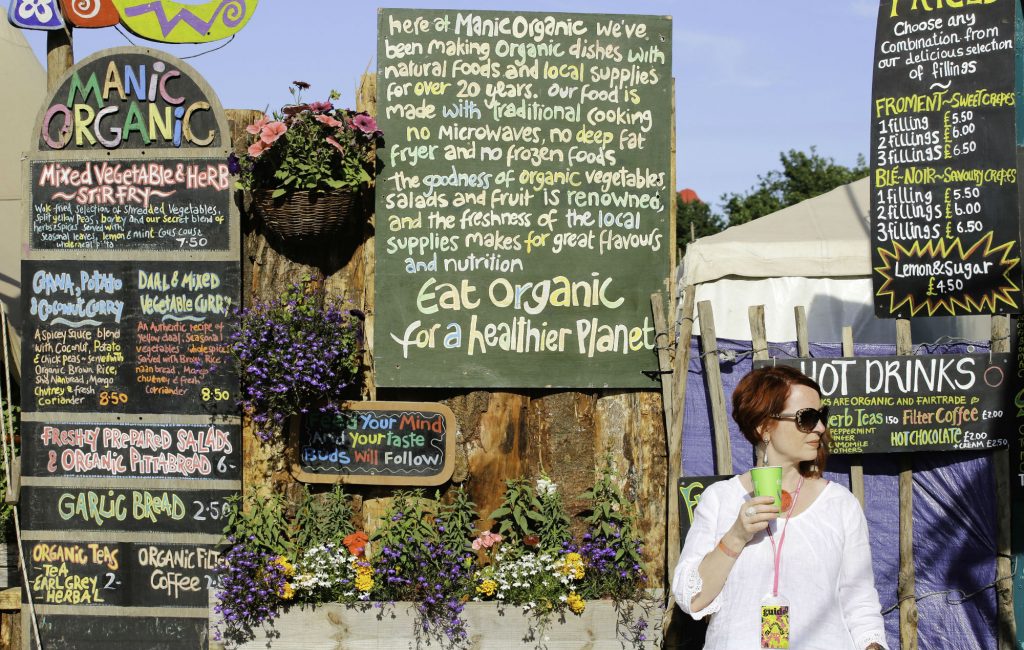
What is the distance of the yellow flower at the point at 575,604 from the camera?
5.98 metres

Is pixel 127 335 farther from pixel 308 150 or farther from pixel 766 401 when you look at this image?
pixel 766 401

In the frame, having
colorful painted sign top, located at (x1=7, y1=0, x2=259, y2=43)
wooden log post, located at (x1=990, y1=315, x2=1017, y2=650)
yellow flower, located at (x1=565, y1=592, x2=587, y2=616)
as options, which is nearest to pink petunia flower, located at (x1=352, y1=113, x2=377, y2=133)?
colorful painted sign top, located at (x1=7, y1=0, x2=259, y2=43)

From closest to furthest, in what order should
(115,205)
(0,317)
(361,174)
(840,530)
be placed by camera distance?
1. (840,530)
2. (361,174)
3. (115,205)
4. (0,317)

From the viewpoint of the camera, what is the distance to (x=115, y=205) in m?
6.55

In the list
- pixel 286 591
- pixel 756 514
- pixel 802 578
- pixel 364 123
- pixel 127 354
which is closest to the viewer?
pixel 756 514

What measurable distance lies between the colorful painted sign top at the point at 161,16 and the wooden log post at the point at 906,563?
4410 millimetres

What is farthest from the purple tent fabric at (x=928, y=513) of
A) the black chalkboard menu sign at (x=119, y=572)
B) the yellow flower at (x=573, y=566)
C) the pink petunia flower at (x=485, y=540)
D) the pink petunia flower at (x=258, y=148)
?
the black chalkboard menu sign at (x=119, y=572)

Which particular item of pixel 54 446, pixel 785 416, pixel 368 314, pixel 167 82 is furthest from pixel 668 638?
pixel 167 82

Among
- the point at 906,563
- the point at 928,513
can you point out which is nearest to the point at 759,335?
the point at 928,513

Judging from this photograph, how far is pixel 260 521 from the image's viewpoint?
632cm

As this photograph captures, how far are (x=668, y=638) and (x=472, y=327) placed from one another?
2175 mm

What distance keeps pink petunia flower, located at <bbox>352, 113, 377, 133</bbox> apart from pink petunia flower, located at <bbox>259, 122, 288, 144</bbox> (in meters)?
0.40

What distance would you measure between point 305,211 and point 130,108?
1.37m

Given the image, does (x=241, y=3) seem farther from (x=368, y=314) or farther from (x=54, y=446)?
(x=54, y=446)
